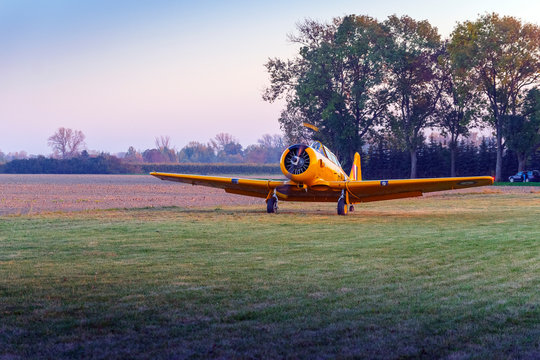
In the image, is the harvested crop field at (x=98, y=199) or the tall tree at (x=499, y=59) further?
the tall tree at (x=499, y=59)

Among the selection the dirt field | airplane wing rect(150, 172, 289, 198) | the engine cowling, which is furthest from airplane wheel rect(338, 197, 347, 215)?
the dirt field

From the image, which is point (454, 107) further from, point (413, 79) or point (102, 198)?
point (102, 198)

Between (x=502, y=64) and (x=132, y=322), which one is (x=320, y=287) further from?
(x=502, y=64)

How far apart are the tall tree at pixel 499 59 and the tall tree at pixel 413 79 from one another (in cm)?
395

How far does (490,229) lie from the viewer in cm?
1406

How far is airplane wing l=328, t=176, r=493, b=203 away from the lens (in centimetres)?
1897

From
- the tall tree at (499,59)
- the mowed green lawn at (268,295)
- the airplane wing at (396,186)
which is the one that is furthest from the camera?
the tall tree at (499,59)

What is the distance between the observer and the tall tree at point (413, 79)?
59938 mm

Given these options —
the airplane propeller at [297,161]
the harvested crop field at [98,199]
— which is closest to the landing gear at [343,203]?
the airplane propeller at [297,161]

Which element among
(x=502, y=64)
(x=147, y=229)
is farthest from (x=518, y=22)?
(x=147, y=229)

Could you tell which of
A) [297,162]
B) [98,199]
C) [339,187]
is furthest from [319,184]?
[98,199]

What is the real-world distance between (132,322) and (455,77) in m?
56.3

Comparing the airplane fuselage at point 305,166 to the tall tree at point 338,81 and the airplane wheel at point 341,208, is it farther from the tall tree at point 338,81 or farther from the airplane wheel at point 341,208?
the tall tree at point 338,81

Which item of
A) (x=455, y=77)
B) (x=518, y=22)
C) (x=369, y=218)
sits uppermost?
(x=518, y=22)
